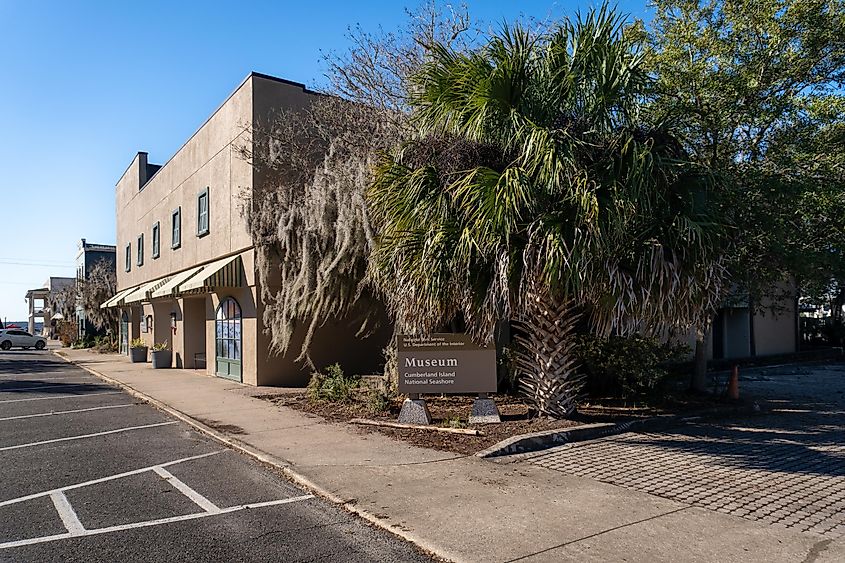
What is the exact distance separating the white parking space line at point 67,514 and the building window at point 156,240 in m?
21.4

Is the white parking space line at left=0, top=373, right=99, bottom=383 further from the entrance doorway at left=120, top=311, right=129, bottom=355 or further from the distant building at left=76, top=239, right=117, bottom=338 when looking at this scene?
the distant building at left=76, top=239, right=117, bottom=338

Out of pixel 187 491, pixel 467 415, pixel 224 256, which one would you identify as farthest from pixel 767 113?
pixel 224 256

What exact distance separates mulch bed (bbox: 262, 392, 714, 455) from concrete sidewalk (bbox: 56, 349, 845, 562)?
510mm

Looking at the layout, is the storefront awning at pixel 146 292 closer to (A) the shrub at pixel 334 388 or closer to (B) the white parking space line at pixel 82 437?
(A) the shrub at pixel 334 388

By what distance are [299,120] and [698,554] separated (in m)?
14.0

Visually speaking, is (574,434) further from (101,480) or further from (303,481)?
(101,480)

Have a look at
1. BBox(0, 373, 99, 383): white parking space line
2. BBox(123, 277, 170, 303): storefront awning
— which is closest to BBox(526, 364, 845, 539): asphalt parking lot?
BBox(0, 373, 99, 383): white parking space line

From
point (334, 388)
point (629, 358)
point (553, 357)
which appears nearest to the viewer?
point (553, 357)

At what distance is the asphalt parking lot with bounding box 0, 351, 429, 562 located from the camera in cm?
547

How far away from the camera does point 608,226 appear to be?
902 centimetres

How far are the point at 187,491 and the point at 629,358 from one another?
8.11 m

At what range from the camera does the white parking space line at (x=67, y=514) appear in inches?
237

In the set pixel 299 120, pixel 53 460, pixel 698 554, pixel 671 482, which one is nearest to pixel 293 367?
pixel 299 120

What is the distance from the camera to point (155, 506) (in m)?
6.74
